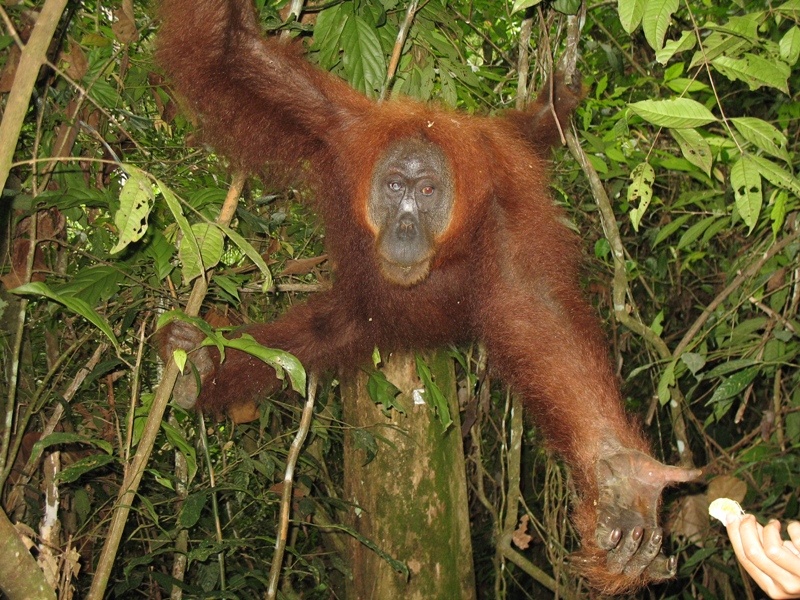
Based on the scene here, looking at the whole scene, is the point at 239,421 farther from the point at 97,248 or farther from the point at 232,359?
the point at 97,248

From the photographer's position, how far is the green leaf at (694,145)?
79.7 inches

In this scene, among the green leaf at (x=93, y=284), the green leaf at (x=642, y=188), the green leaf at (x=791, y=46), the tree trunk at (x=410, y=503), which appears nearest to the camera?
the green leaf at (x=791, y=46)

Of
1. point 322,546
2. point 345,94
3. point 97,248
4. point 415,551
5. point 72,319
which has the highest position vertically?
point 345,94

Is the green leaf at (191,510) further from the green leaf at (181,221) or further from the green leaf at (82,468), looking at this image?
the green leaf at (181,221)

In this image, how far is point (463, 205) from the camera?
2.86m

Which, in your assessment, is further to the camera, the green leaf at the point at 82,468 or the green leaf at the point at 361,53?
the green leaf at the point at 361,53

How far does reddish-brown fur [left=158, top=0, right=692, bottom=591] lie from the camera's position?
8.18ft

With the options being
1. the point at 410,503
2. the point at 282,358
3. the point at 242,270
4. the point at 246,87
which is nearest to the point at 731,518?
the point at 282,358

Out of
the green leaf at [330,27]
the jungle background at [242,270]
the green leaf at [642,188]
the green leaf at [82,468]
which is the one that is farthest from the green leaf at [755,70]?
the green leaf at [82,468]

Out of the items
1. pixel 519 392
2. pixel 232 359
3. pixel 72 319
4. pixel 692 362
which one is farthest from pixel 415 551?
pixel 72 319

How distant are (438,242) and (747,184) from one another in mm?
1271

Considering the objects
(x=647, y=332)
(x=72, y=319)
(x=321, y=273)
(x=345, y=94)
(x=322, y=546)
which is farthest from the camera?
(x=322, y=546)

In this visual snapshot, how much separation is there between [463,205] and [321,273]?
963mm

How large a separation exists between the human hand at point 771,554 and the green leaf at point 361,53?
1.90 metres
